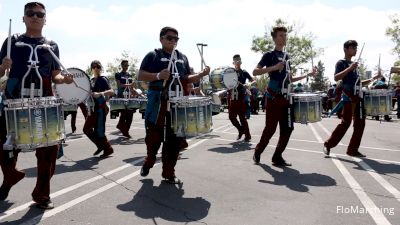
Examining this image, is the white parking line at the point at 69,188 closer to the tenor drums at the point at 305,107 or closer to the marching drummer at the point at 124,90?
the tenor drums at the point at 305,107

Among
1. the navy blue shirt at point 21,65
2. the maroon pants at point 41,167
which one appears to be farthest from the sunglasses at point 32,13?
the maroon pants at point 41,167

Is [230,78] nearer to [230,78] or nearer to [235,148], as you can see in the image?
[230,78]

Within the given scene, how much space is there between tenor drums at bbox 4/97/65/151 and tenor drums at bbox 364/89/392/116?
247 inches

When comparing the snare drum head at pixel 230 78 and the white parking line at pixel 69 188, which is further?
the snare drum head at pixel 230 78

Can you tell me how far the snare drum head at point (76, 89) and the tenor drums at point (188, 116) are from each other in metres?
3.14

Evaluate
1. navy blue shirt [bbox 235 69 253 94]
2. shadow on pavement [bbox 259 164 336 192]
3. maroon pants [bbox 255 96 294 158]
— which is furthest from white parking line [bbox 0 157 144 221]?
navy blue shirt [bbox 235 69 253 94]

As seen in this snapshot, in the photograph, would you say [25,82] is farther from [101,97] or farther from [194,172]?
[101,97]

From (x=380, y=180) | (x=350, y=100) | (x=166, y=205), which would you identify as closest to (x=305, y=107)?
(x=350, y=100)

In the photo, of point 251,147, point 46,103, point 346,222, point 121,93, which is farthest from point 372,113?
point 121,93

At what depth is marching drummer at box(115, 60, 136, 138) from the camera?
12.5 m

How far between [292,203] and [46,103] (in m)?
2.96

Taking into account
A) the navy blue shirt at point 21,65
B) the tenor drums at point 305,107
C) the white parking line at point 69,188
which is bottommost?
the white parking line at point 69,188

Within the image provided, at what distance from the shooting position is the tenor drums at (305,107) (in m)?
7.40

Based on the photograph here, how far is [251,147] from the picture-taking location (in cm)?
991
